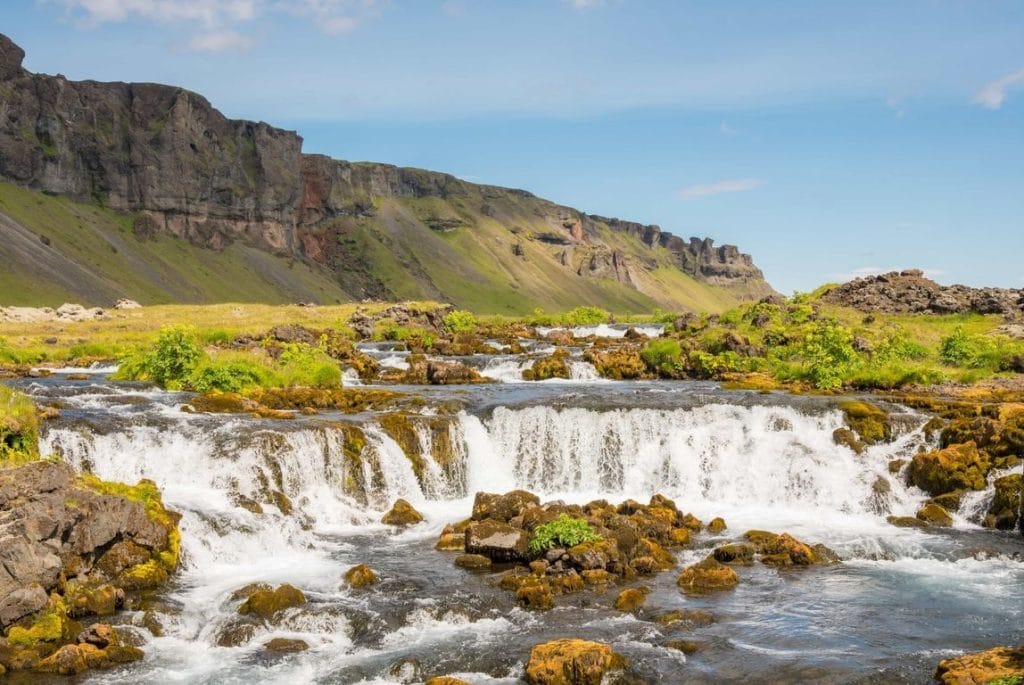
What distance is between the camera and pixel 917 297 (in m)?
57.6

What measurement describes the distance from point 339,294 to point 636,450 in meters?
152

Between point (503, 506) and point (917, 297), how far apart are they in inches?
1738

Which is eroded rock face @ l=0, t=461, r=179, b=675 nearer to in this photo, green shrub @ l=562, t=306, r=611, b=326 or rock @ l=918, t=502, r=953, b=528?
rock @ l=918, t=502, r=953, b=528

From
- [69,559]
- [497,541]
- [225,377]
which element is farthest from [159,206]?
[497,541]

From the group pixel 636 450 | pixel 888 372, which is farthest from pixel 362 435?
pixel 888 372

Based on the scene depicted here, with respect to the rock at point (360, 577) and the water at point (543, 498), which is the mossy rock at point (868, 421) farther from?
the rock at point (360, 577)

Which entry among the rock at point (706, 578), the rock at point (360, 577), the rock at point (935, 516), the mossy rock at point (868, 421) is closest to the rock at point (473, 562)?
the rock at point (360, 577)

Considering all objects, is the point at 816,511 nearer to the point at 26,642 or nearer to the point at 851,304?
the point at 26,642

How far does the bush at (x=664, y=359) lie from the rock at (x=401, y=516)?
24.8 m

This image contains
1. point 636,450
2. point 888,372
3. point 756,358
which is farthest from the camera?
point 756,358

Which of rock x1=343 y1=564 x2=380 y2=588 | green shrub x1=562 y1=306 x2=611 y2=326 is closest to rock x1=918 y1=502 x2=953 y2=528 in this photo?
rock x1=343 y1=564 x2=380 y2=588

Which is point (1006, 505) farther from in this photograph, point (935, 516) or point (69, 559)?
point (69, 559)

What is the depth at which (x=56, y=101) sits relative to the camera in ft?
461

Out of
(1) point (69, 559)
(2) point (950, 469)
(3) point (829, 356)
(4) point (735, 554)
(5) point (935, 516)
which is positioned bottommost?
(4) point (735, 554)
